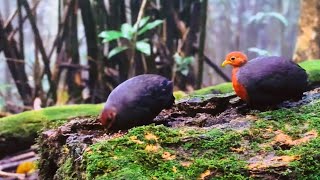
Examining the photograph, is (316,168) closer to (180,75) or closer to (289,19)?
(180,75)

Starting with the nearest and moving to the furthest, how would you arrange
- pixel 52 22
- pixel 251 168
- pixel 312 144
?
1. pixel 251 168
2. pixel 312 144
3. pixel 52 22

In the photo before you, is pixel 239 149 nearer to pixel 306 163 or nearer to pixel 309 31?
pixel 306 163

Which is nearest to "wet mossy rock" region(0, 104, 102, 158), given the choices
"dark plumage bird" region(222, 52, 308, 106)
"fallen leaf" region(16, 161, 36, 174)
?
"fallen leaf" region(16, 161, 36, 174)

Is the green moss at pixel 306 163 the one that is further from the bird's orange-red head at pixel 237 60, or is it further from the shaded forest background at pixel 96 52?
the shaded forest background at pixel 96 52

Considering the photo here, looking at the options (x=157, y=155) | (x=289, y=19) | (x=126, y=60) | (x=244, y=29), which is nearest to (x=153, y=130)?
(x=157, y=155)

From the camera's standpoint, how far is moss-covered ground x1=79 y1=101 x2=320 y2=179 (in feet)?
4.56

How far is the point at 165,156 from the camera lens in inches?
58.2

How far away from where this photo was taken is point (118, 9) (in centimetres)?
544

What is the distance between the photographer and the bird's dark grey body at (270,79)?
6.07 ft

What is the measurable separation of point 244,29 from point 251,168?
8.57 m

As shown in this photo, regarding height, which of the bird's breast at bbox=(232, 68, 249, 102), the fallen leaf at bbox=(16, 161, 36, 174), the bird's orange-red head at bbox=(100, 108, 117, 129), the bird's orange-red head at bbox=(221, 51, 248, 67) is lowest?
the fallen leaf at bbox=(16, 161, 36, 174)

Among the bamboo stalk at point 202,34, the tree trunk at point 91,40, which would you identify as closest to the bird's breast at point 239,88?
the bamboo stalk at point 202,34

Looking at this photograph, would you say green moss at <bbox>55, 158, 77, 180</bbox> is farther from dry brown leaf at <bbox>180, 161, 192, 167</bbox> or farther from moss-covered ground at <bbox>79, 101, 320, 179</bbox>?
dry brown leaf at <bbox>180, 161, 192, 167</bbox>

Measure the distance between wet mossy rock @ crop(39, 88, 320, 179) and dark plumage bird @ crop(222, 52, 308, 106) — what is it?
0.06 meters
